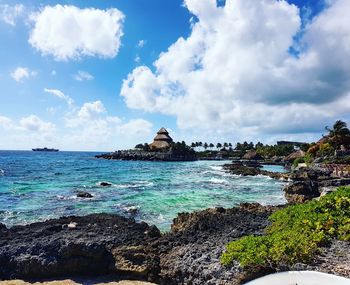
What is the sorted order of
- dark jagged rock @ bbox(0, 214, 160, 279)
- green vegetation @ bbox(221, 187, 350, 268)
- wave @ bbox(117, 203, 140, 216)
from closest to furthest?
green vegetation @ bbox(221, 187, 350, 268) < dark jagged rock @ bbox(0, 214, 160, 279) < wave @ bbox(117, 203, 140, 216)

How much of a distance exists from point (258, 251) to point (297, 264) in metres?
0.94

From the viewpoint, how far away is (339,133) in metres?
67.9

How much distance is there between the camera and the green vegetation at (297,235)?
8.47 m

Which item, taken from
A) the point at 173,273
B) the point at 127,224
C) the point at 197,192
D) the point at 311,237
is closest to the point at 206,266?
the point at 173,273

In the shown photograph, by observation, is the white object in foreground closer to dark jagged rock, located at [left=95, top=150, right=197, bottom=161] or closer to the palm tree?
the palm tree

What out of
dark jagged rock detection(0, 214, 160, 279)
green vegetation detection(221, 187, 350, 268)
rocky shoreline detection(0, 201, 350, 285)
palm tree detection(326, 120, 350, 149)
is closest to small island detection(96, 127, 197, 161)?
palm tree detection(326, 120, 350, 149)

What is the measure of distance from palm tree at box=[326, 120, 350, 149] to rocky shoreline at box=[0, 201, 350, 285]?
60.7m

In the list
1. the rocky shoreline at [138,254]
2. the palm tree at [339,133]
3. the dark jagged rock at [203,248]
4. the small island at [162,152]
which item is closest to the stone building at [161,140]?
the small island at [162,152]

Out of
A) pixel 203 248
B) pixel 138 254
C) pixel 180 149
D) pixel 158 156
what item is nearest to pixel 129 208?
pixel 138 254

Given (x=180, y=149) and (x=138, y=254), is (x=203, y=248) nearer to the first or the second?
(x=138, y=254)

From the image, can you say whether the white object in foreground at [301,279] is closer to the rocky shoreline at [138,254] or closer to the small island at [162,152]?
the rocky shoreline at [138,254]

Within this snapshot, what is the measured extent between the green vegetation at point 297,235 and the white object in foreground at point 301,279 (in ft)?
4.07

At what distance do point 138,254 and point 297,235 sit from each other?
4.54 meters

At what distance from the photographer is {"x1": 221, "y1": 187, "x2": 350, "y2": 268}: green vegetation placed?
8.47 m
